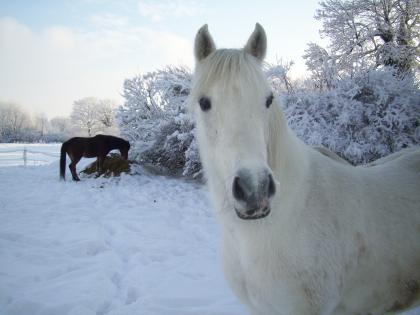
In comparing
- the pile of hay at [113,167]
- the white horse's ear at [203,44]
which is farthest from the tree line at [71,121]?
the white horse's ear at [203,44]

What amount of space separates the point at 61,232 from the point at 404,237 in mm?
4381

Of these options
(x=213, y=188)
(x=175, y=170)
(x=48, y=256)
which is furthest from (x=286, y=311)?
(x=175, y=170)

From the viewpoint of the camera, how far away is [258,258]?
1.54 metres

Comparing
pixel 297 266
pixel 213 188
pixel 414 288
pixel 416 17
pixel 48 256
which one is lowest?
pixel 48 256

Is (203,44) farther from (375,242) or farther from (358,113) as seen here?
(358,113)

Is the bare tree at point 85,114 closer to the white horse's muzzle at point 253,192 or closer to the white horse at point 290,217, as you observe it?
the white horse at point 290,217

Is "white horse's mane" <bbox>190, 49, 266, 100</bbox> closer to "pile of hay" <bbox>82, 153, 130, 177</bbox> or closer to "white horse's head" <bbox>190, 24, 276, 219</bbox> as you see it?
"white horse's head" <bbox>190, 24, 276, 219</bbox>

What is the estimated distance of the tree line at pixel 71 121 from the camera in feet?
144

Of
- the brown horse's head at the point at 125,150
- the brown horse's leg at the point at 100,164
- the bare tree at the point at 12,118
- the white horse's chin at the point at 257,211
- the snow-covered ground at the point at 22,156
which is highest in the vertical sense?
the bare tree at the point at 12,118

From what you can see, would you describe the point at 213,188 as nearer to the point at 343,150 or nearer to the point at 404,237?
the point at 404,237

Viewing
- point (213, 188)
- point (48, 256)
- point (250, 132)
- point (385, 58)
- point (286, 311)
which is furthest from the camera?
point (385, 58)

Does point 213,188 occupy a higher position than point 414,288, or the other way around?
point 213,188

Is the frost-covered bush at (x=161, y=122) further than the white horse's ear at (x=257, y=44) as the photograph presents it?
Yes

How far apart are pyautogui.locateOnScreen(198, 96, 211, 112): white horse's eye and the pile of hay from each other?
793 cm
